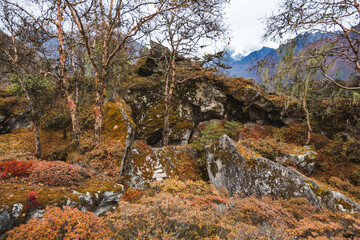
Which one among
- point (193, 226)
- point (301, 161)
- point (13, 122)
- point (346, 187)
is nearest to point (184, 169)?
point (193, 226)

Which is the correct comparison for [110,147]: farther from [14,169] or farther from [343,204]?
[343,204]

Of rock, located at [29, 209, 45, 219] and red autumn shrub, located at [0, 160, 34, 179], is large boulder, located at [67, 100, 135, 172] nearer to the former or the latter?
red autumn shrub, located at [0, 160, 34, 179]

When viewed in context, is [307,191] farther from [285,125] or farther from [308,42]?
[285,125]

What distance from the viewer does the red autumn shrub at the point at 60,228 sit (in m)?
1.79

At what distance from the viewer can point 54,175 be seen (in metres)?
3.65

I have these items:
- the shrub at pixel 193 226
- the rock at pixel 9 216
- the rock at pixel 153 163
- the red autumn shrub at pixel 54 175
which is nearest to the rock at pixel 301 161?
the rock at pixel 153 163

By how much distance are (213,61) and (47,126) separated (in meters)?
13.0

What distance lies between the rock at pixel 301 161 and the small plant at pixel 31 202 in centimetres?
1020

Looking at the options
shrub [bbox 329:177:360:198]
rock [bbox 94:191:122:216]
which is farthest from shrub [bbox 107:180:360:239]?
shrub [bbox 329:177:360:198]

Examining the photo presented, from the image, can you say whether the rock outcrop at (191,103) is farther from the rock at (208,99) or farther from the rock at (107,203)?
the rock at (107,203)

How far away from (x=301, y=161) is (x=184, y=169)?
698 cm

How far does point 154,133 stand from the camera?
38.2 ft

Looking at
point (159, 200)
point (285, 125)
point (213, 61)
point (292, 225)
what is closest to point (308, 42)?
point (213, 61)

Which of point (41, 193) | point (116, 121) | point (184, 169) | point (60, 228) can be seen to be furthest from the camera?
point (116, 121)
